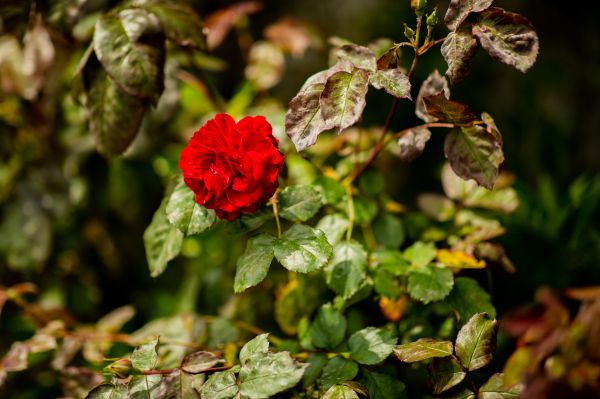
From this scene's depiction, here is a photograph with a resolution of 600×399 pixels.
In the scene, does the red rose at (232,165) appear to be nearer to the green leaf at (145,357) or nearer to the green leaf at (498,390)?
the green leaf at (145,357)

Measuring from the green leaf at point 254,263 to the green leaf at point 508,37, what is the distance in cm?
45

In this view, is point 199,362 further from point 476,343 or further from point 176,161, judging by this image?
point 176,161

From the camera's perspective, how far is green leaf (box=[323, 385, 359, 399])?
0.71m

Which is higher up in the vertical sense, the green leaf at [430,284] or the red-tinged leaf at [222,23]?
the red-tinged leaf at [222,23]

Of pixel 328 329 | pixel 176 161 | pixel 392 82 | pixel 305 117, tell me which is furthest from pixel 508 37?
pixel 176 161

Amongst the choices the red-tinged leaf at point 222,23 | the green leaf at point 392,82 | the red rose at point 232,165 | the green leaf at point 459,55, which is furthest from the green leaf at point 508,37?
the red-tinged leaf at point 222,23

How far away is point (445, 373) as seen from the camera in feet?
2.50

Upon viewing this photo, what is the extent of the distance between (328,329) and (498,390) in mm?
294

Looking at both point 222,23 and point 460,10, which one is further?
point 222,23

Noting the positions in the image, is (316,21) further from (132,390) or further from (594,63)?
(132,390)

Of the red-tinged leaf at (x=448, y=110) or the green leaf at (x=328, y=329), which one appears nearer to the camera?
the red-tinged leaf at (x=448, y=110)

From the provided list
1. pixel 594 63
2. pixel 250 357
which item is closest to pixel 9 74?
pixel 250 357

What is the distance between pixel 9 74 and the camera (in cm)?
134

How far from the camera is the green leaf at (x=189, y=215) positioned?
0.81 metres
